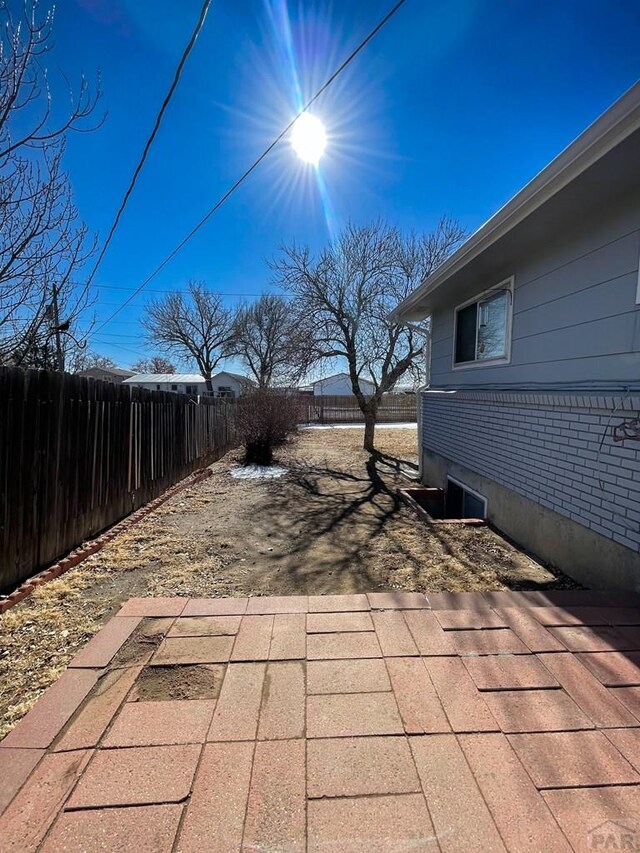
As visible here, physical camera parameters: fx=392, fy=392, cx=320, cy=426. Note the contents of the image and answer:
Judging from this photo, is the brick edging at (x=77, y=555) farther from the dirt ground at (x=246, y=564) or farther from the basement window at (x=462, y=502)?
the basement window at (x=462, y=502)

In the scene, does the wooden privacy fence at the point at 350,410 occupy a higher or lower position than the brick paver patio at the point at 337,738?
higher

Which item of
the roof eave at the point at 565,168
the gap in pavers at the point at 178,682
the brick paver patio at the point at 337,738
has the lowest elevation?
the gap in pavers at the point at 178,682

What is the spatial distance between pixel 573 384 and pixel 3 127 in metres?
4.51

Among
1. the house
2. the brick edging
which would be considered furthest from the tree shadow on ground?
the brick edging

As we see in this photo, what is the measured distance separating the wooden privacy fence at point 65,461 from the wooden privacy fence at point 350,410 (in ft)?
58.2

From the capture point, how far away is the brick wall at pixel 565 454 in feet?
8.56

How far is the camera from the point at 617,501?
8.75ft

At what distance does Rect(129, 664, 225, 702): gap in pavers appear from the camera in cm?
167

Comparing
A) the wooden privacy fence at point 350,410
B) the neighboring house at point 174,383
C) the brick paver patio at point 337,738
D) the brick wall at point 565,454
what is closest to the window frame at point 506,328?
the brick wall at point 565,454

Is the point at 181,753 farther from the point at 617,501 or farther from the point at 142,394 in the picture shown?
the point at 142,394

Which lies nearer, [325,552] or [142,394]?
[325,552]

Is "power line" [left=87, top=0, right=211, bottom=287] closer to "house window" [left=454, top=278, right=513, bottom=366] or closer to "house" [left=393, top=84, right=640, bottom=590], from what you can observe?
"house" [left=393, top=84, right=640, bottom=590]

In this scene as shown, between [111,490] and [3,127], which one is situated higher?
[3,127]

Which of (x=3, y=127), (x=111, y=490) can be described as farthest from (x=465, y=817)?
(x=3, y=127)
